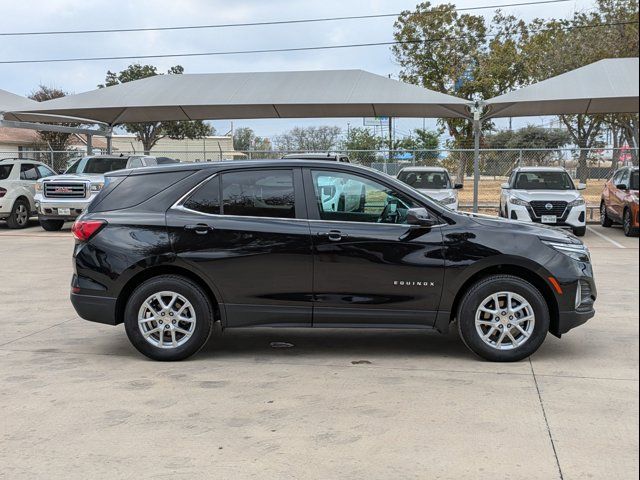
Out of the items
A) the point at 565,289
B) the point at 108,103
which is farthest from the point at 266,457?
the point at 108,103

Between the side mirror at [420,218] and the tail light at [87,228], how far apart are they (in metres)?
2.66

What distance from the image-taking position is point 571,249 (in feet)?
18.9

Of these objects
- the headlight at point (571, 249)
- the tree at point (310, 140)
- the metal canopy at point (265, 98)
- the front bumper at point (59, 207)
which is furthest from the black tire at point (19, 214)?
the headlight at point (571, 249)

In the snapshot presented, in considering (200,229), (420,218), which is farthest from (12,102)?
(420,218)

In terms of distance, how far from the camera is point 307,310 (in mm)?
5812

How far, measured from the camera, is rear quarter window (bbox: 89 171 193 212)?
19.9 feet

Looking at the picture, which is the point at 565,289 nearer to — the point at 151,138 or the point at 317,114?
the point at 317,114

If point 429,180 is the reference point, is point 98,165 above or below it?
above

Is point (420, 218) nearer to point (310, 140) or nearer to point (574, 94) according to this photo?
point (574, 94)

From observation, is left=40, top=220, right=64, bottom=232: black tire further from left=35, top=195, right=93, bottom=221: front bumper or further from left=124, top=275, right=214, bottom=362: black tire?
left=124, top=275, right=214, bottom=362: black tire

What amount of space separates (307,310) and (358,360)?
670 mm

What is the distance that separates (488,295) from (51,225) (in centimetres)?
1514

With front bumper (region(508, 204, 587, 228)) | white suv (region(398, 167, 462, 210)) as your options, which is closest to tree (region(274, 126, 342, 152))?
white suv (region(398, 167, 462, 210))

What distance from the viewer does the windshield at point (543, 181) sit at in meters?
16.5
